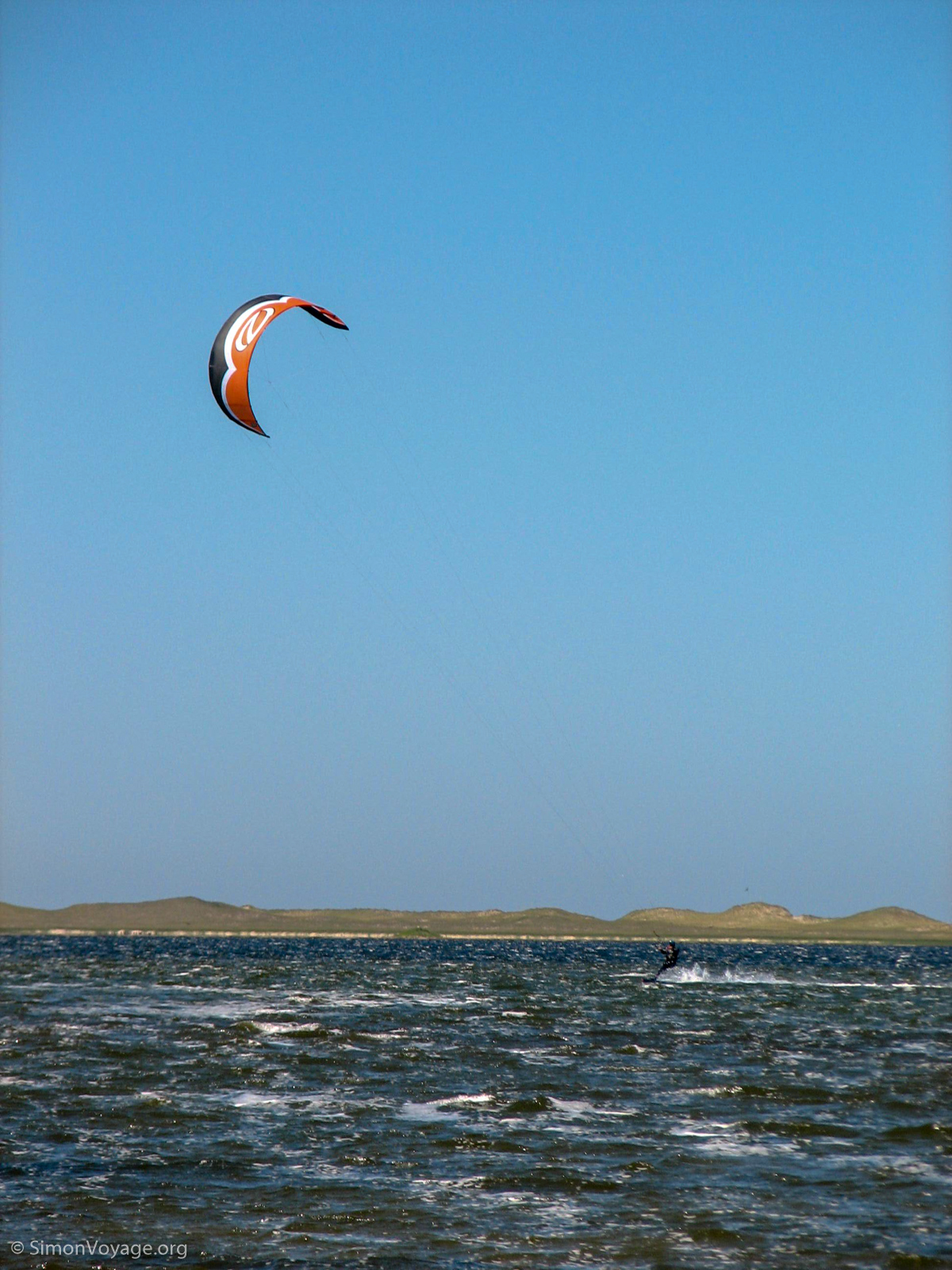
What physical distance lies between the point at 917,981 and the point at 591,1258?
66.7 metres

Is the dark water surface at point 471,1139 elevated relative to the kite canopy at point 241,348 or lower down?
lower down

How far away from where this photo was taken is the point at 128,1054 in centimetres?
2817

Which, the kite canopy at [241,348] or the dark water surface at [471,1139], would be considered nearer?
the dark water surface at [471,1139]

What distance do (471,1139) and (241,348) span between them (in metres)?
20.7

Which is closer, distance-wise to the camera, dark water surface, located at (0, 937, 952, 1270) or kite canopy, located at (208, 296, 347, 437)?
dark water surface, located at (0, 937, 952, 1270)

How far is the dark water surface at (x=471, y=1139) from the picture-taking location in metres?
13.8

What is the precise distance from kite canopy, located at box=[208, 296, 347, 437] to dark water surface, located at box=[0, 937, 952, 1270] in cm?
1557

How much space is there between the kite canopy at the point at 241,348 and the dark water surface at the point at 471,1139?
15566 mm

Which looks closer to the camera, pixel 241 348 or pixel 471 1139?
Answer: pixel 471 1139

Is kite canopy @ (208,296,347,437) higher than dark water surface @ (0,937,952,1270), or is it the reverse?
kite canopy @ (208,296,347,437)

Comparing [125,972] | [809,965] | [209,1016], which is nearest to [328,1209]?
[209,1016]

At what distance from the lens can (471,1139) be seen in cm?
1895

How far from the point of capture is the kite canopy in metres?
31.4

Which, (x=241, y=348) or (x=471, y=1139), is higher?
(x=241, y=348)
